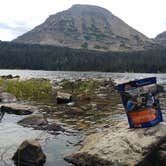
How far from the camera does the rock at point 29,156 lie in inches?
524

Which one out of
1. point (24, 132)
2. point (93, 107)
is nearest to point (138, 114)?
point (24, 132)

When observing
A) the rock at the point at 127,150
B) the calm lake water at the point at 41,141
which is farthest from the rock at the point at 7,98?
the rock at the point at 127,150

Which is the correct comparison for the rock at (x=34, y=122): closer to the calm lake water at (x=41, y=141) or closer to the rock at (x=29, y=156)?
the calm lake water at (x=41, y=141)

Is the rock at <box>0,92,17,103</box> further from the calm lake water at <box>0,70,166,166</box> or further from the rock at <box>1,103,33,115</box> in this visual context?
the calm lake water at <box>0,70,166,166</box>

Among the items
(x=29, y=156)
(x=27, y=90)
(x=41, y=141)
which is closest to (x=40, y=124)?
(x=41, y=141)

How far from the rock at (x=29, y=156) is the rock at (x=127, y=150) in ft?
3.59

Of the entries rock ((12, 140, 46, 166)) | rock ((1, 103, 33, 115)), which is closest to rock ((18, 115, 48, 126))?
rock ((1, 103, 33, 115))

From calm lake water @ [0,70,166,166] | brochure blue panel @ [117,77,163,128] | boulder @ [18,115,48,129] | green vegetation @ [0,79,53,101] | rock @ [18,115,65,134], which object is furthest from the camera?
green vegetation @ [0,79,53,101]

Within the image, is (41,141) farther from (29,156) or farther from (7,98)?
(7,98)

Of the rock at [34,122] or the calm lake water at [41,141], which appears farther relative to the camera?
the rock at [34,122]

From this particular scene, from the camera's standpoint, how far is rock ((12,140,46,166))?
43.7ft

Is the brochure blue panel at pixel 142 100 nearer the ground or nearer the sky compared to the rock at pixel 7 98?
nearer the sky

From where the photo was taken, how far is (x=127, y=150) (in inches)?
496

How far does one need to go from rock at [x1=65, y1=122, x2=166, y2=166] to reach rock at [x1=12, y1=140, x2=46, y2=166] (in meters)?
1.09
